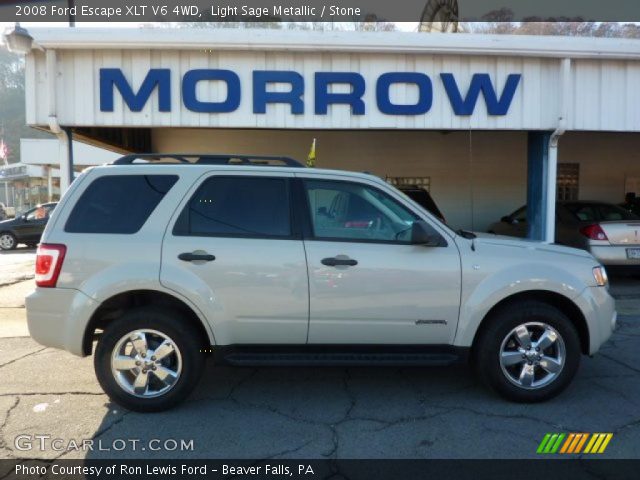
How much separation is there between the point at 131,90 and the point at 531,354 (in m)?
6.96

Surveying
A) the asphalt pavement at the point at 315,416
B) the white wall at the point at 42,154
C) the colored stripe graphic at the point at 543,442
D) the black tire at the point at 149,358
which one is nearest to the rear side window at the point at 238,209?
the black tire at the point at 149,358

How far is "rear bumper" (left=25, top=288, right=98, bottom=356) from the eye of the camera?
12.6ft

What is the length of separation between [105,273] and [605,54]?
8.38m

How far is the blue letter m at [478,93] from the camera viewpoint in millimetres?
8375

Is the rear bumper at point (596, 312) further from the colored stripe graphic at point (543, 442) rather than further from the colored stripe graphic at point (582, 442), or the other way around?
the colored stripe graphic at point (543, 442)

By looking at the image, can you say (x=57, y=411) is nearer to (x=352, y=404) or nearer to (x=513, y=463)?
(x=352, y=404)

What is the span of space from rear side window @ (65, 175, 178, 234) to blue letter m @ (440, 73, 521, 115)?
18.8 ft

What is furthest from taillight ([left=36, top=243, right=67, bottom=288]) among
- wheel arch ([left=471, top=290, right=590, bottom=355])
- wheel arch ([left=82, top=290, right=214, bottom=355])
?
wheel arch ([left=471, top=290, right=590, bottom=355])

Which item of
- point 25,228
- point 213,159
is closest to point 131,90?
point 213,159

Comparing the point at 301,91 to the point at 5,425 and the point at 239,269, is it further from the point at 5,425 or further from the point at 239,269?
the point at 5,425

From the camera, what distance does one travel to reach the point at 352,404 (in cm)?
414

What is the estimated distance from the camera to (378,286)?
12.9 feet

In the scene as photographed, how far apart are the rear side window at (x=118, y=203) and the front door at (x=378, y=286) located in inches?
49.4

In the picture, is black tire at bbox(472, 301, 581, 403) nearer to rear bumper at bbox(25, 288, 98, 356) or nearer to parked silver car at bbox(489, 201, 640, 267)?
rear bumper at bbox(25, 288, 98, 356)
